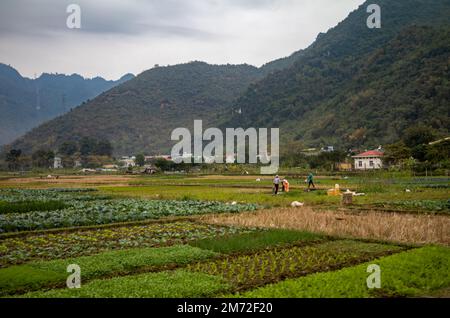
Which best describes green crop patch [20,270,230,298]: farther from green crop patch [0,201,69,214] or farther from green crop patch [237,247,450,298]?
green crop patch [0,201,69,214]

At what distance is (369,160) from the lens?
73875mm

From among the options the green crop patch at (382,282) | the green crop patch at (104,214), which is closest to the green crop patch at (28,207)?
the green crop patch at (104,214)

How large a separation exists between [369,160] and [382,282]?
6659 centimetres

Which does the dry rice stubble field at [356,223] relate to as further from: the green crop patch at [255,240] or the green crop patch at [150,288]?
the green crop patch at [150,288]

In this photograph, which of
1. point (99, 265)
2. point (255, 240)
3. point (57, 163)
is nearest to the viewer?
point (99, 265)

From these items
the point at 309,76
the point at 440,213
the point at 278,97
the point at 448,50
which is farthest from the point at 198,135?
the point at 440,213

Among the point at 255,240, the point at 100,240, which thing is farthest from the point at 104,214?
the point at 255,240

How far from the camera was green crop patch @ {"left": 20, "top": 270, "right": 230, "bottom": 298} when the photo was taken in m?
9.06

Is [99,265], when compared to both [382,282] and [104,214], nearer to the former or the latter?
[382,282]

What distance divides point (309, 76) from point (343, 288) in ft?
487

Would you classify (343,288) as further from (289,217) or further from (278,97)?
(278,97)

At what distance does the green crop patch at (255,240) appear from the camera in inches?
564

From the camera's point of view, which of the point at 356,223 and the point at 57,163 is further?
the point at 57,163

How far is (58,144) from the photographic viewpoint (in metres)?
149
